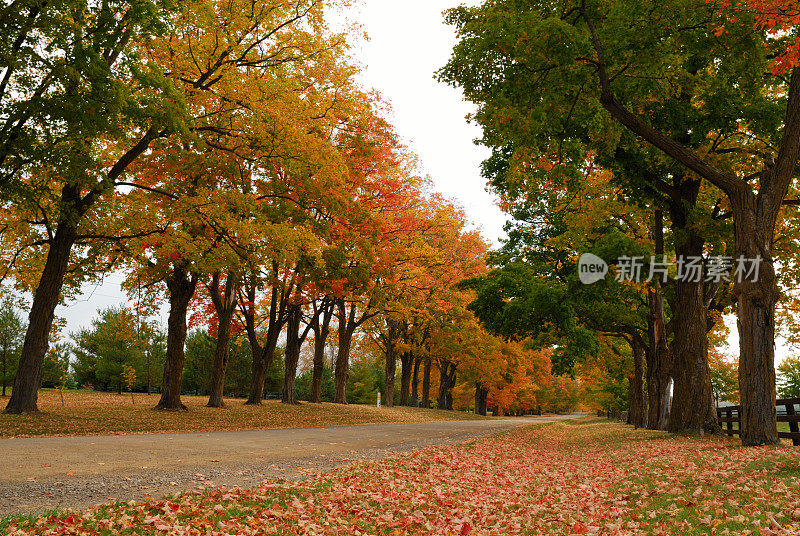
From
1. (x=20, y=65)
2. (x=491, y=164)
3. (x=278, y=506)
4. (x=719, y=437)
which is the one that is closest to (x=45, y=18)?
(x=20, y=65)

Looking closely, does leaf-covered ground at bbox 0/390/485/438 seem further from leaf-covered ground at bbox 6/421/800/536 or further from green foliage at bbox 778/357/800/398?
green foliage at bbox 778/357/800/398

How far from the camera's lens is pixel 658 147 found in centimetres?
1101

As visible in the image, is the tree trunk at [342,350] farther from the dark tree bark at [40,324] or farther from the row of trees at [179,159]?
the dark tree bark at [40,324]

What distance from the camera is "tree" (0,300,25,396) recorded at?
80.8ft

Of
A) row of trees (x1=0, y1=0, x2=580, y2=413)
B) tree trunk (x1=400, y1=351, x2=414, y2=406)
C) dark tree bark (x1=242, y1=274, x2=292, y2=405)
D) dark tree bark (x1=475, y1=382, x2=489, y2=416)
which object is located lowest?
dark tree bark (x1=475, y1=382, x2=489, y2=416)

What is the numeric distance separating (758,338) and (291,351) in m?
20.3

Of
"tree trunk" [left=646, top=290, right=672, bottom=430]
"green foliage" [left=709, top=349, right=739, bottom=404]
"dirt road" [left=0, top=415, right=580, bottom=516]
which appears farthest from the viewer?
"green foliage" [left=709, top=349, right=739, bottom=404]

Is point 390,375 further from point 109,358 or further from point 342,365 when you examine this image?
point 109,358

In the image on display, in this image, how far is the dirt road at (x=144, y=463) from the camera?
218 inches

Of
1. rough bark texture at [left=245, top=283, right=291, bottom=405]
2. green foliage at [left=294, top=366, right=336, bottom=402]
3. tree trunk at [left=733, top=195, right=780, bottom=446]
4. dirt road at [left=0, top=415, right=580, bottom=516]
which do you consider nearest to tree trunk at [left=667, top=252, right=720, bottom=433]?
tree trunk at [left=733, top=195, right=780, bottom=446]

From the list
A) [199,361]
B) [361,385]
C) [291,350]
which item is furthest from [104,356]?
[361,385]

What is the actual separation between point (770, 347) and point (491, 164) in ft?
34.6

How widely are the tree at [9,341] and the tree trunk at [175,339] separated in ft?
40.7

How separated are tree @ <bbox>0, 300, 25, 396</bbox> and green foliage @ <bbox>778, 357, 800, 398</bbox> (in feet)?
177
